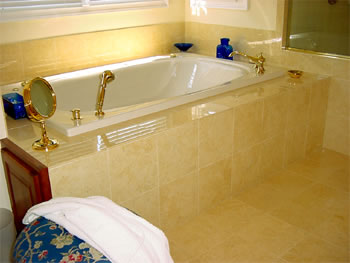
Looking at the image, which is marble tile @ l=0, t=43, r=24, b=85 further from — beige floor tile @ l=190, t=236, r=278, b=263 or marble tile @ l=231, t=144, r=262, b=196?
beige floor tile @ l=190, t=236, r=278, b=263

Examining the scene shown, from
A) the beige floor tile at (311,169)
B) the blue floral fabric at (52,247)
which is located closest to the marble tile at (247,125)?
the beige floor tile at (311,169)

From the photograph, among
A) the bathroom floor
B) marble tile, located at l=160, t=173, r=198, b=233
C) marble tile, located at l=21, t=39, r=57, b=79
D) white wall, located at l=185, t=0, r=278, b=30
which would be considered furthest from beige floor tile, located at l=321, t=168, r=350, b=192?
marble tile, located at l=21, t=39, r=57, b=79

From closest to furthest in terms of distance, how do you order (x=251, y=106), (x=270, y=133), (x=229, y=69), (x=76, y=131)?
(x=76, y=131)
(x=251, y=106)
(x=270, y=133)
(x=229, y=69)

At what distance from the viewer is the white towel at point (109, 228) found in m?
1.28

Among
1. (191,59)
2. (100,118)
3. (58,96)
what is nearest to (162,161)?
(100,118)

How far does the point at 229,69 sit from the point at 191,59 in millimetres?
409

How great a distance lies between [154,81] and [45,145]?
1613 millimetres

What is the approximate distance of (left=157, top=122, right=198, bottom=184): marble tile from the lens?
1.95m

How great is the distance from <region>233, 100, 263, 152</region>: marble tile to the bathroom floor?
309 mm

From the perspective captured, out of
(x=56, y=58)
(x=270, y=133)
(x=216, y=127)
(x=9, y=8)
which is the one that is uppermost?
(x=9, y=8)

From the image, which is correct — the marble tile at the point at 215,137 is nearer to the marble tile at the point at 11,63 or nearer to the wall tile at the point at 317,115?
the wall tile at the point at 317,115

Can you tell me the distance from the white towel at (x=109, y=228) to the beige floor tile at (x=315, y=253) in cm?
77

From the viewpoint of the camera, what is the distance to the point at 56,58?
2895 mm

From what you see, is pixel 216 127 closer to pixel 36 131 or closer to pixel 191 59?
pixel 36 131
